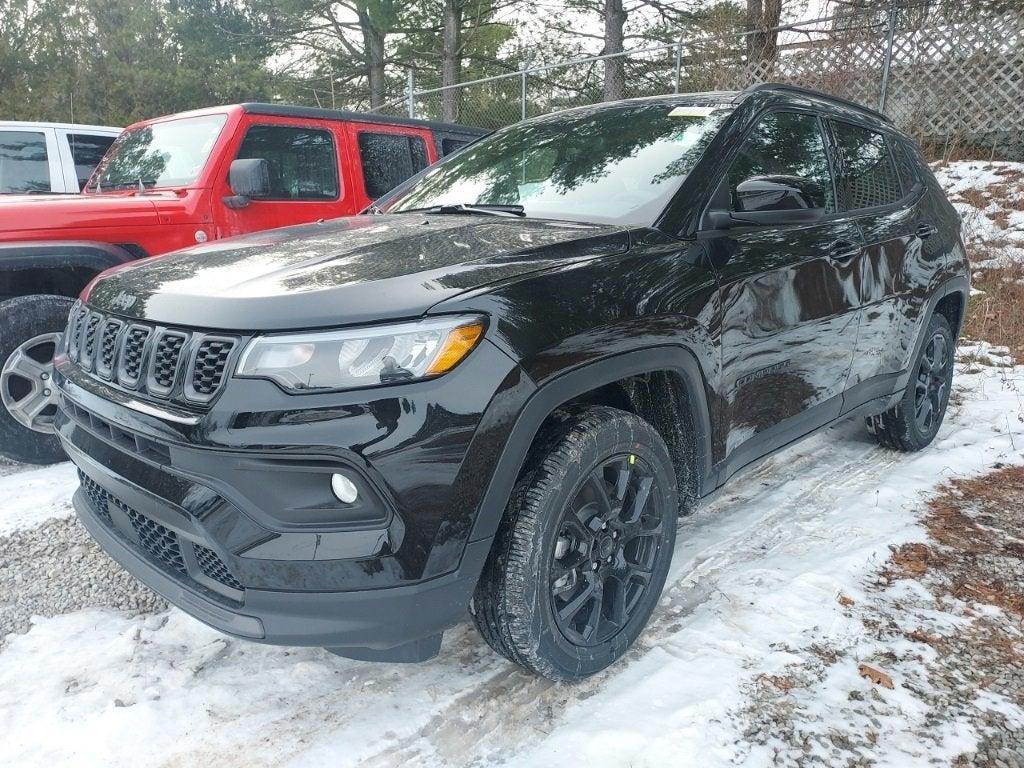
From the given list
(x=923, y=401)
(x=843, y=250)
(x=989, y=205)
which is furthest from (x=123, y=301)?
(x=989, y=205)

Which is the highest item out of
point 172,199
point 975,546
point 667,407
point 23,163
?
point 23,163

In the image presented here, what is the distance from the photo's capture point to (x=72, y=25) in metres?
19.8

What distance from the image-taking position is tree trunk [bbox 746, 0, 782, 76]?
36.9 ft

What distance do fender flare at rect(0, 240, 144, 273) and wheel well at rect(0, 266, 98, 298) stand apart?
0.06 metres

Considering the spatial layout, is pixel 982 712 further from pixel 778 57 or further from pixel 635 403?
pixel 778 57

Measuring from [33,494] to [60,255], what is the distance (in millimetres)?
1137

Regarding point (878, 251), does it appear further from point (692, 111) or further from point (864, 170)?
point (692, 111)

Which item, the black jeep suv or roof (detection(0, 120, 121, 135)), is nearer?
the black jeep suv

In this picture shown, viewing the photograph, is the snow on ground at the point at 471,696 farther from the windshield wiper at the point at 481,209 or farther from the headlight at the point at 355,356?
the windshield wiper at the point at 481,209

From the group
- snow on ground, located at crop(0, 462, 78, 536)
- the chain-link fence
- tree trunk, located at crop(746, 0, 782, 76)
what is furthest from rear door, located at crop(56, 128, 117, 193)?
tree trunk, located at crop(746, 0, 782, 76)

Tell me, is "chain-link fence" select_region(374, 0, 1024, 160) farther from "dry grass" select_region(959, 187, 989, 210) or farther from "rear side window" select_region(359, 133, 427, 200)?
"rear side window" select_region(359, 133, 427, 200)

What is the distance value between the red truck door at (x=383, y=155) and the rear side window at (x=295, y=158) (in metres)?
0.17

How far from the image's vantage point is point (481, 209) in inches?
109

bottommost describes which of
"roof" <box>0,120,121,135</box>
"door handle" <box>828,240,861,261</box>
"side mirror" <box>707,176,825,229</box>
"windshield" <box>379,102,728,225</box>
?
"door handle" <box>828,240,861,261</box>
